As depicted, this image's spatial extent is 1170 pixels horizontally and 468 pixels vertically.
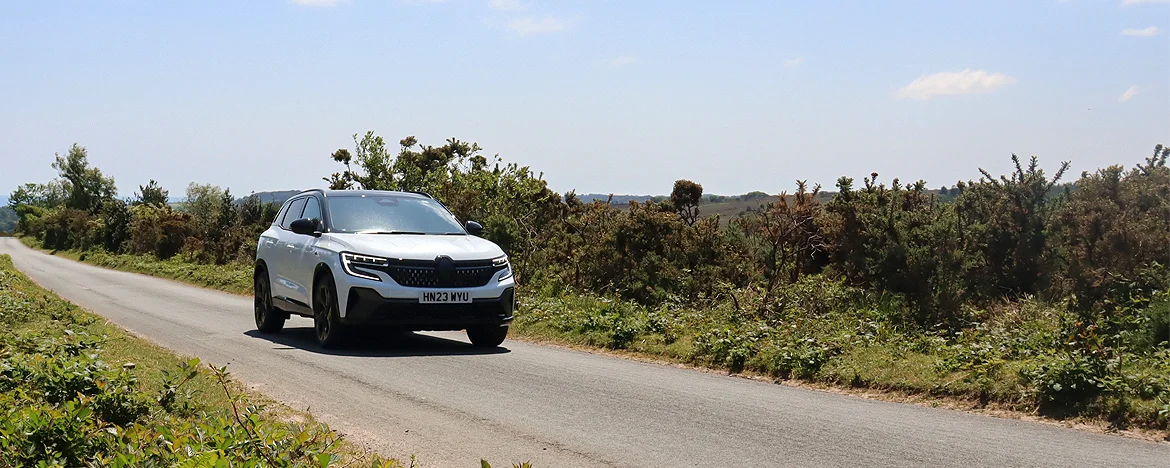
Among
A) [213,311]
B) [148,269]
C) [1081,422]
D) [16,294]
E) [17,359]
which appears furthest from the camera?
[148,269]

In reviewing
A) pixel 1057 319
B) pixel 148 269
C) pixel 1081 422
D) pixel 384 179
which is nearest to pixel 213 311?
pixel 1057 319

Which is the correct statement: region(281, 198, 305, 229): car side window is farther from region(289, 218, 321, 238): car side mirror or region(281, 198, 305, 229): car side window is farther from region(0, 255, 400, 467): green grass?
region(0, 255, 400, 467): green grass

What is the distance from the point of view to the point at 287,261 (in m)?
12.9

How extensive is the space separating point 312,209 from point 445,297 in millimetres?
2913

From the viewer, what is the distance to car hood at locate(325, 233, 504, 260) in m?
11.0

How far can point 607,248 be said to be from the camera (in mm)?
18125

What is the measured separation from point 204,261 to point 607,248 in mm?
27630

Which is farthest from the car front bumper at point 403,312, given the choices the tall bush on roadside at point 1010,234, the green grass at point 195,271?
the green grass at point 195,271

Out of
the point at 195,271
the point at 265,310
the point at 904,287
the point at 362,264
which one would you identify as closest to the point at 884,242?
the point at 904,287

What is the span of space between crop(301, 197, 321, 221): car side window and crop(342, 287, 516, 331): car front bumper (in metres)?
1.87

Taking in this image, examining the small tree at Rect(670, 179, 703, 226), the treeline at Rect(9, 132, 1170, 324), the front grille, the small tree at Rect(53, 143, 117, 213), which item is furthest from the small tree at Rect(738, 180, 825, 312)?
the small tree at Rect(53, 143, 117, 213)

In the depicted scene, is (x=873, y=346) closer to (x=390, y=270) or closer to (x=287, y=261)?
(x=390, y=270)

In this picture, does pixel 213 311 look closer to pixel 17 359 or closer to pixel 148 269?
pixel 17 359

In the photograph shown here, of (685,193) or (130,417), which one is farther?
(685,193)
